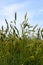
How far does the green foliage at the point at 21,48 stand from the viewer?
142 inches

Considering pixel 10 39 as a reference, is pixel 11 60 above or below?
below

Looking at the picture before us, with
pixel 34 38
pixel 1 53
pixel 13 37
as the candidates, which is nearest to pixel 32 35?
pixel 34 38

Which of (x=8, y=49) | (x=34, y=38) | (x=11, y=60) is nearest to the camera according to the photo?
(x=11, y=60)

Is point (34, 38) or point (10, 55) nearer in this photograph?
point (10, 55)

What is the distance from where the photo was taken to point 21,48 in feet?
12.4

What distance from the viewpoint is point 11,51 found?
377cm

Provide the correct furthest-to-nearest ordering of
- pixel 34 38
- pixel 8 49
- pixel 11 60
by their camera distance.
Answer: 1. pixel 34 38
2. pixel 8 49
3. pixel 11 60

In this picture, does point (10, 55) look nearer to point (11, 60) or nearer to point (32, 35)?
point (11, 60)

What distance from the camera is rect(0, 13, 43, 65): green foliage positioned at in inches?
142

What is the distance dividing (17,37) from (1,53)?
40 cm

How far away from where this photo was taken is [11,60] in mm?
3615

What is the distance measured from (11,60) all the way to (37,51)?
41 centimetres

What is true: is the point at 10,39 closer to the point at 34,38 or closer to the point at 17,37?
the point at 17,37

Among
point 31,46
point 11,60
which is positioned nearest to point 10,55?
point 11,60
